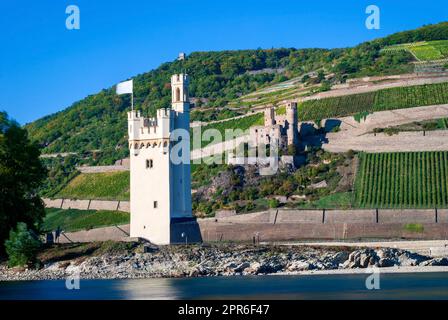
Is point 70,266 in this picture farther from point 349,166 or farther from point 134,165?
point 349,166

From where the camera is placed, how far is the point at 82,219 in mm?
79750

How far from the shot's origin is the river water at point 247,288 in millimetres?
33312

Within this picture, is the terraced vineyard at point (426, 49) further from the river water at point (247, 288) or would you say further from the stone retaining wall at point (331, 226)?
the river water at point (247, 288)

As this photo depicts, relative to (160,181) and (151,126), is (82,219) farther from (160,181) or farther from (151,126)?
(160,181)

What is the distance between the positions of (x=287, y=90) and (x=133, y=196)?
57.5 m

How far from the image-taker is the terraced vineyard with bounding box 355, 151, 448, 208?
6750 cm

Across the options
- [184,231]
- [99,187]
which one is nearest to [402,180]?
[184,231]

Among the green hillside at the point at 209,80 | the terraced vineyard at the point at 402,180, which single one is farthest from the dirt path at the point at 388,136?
the green hillside at the point at 209,80

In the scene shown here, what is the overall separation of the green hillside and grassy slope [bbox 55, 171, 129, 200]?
4.64 metres

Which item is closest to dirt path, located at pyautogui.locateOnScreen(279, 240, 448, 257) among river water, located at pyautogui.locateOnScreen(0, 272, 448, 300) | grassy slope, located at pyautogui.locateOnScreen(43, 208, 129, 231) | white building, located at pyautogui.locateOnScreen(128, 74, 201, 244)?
white building, located at pyautogui.locateOnScreen(128, 74, 201, 244)

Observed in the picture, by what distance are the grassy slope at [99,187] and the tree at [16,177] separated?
2928 centimetres

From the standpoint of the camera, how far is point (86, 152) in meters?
107

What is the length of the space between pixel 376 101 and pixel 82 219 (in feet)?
86.4

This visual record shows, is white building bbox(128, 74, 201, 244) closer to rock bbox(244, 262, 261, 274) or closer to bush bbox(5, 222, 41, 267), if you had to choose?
bush bbox(5, 222, 41, 267)
